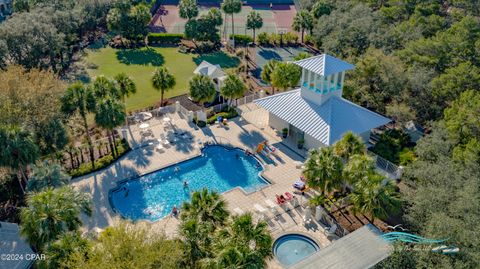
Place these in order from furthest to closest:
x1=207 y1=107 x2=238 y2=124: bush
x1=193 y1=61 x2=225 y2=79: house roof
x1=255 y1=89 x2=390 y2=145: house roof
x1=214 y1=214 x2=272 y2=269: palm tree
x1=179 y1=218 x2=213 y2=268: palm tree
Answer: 1. x1=193 y1=61 x2=225 y2=79: house roof
2. x1=207 y1=107 x2=238 y2=124: bush
3. x1=255 y1=89 x2=390 y2=145: house roof
4. x1=179 y1=218 x2=213 y2=268: palm tree
5. x1=214 y1=214 x2=272 y2=269: palm tree

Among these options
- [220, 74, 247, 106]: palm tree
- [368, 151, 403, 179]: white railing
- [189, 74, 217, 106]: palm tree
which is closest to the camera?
[368, 151, 403, 179]: white railing

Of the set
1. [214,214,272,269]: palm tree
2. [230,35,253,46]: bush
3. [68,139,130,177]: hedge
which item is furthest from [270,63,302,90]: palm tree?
[214,214,272,269]: palm tree

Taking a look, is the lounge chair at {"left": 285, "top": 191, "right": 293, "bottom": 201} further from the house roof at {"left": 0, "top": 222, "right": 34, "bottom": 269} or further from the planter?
the house roof at {"left": 0, "top": 222, "right": 34, "bottom": 269}

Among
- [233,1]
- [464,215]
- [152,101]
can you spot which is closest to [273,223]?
[464,215]

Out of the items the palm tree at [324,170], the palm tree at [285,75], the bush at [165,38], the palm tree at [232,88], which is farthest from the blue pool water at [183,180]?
the bush at [165,38]

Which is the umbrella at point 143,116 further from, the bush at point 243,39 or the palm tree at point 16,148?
the bush at point 243,39

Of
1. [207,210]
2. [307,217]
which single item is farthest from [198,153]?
[207,210]
